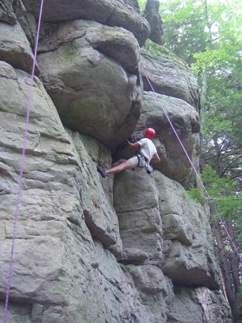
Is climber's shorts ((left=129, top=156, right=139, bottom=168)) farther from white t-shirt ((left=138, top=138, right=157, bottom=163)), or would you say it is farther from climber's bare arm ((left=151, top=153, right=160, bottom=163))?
climber's bare arm ((left=151, top=153, right=160, bottom=163))

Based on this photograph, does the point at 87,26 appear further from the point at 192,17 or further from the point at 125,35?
the point at 192,17

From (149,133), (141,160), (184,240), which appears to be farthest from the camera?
(184,240)

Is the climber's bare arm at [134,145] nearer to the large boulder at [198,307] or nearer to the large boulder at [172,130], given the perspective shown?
the large boulder at [172,130]

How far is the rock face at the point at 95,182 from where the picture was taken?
4.79 m

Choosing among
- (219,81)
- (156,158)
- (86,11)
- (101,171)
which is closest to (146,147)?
(156,158)

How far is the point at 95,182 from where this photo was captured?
7.04 meters

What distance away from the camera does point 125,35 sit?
7.48m

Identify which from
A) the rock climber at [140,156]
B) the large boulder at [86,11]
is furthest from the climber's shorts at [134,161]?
the large boulder at [86,11]

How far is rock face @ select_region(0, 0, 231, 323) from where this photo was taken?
15.7ft

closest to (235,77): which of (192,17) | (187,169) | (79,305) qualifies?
(192,17)

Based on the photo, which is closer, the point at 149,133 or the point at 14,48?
the point at 14,48

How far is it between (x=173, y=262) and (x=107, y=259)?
2.35 m

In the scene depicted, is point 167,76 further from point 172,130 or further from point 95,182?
point 95,182

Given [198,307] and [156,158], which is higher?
[156,158]
